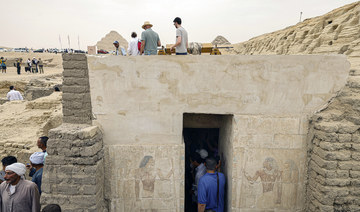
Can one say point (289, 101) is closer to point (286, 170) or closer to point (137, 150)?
point (286, 170)

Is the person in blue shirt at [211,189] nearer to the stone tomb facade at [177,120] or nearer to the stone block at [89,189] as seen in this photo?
the stone tomb facade at [177,120]

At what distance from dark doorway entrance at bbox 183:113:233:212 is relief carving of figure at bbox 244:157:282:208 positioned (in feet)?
1.70

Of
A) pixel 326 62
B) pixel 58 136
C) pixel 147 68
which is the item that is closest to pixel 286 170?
pixel 326 62

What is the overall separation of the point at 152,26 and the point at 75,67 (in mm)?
2518

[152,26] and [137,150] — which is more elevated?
[152,26]

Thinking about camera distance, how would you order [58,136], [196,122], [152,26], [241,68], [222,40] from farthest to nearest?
[222,40], [152,26], [196,122], [241,68], [58,136]

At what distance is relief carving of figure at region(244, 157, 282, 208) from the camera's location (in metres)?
3.64

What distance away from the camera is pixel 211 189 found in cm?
376

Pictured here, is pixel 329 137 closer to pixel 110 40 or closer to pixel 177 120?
pixel 177 120

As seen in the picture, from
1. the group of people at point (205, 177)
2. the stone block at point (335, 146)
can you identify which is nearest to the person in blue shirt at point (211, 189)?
the group of people at point (205, 177)

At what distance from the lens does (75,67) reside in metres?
3.47

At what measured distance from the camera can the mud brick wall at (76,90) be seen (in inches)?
136

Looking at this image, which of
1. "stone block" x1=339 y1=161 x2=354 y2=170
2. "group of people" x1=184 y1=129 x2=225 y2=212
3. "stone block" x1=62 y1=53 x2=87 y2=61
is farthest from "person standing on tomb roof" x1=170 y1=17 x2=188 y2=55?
"stone block" x1=339 y1=161 x2=354 y2=170

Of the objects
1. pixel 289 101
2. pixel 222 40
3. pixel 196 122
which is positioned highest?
pixel 222 40
